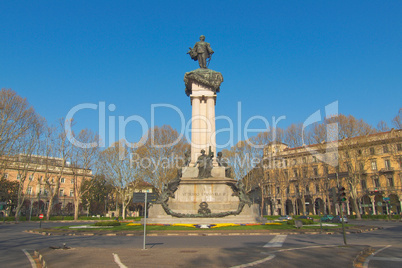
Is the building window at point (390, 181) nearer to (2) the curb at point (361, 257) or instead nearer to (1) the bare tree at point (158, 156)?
(1) the bare tree at point (158, 156)

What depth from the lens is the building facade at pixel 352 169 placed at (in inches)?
1831

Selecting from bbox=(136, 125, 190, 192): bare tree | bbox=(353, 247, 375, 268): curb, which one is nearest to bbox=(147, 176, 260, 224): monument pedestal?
bbox=(353, 247, 375, 268): curb

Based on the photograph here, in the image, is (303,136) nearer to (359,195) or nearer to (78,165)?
(359,195)

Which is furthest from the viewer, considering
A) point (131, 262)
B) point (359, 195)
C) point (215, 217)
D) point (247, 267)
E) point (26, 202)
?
point (26, 202)

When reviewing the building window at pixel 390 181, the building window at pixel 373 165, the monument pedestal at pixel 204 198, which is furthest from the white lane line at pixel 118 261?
the building window at pixel 373 165

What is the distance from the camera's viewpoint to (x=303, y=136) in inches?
1930

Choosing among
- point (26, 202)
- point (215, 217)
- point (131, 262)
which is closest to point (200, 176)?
point (215, 217)

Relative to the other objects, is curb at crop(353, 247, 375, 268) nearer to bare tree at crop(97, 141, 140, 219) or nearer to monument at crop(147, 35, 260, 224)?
monument at crop(147, 35, 260, 224)

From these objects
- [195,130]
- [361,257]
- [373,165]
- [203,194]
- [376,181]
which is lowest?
[361,257]

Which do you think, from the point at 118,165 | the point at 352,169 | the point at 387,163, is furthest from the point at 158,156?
the point at 387,163

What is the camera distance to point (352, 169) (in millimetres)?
46875

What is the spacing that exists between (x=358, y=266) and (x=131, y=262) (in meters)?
6.44

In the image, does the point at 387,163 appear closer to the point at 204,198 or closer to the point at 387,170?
the point at 387,170

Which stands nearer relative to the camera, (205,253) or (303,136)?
(205,253)
